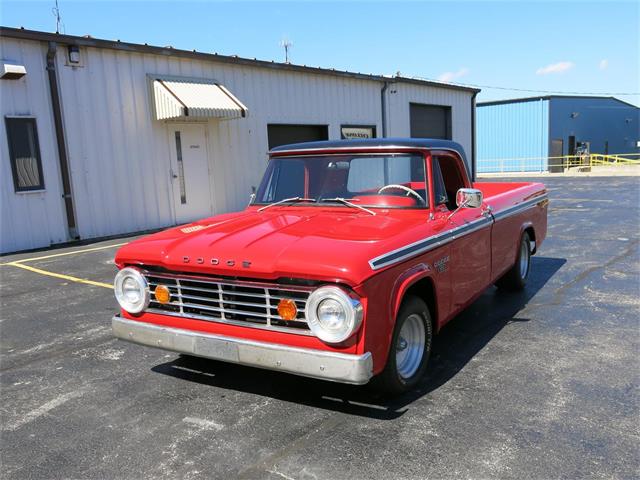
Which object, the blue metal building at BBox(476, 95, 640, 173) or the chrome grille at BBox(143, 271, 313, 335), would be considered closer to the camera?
the chrome grille at BBox(143, 271, 313, 335)

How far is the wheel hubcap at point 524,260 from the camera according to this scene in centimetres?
627

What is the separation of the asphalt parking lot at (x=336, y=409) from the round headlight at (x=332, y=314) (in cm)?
63

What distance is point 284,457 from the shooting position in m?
2.91

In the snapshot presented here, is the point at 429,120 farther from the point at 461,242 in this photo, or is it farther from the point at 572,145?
the point at 572,145

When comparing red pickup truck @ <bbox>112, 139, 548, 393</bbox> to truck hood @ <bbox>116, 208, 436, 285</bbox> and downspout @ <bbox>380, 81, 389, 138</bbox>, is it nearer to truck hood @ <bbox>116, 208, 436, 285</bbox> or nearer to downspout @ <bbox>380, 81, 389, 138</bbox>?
truck hood @ <bbox>116, 208, 436, 285</bbox>

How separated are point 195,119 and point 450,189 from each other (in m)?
9.06

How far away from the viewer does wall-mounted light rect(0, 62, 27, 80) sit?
922 centimetres

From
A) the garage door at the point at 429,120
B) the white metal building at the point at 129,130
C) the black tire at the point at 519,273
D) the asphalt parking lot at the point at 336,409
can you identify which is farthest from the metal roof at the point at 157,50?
the black tire at the point at 519,273

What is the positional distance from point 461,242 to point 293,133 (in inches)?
460

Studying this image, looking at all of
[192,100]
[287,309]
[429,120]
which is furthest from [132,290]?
[429,120]

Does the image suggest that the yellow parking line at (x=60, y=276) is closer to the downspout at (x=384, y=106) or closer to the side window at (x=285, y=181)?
the side window at (x=285, y=181)

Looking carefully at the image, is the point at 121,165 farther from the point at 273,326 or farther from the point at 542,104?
the point at 542,104

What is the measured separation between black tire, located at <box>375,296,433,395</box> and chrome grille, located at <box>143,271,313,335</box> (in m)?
0.60

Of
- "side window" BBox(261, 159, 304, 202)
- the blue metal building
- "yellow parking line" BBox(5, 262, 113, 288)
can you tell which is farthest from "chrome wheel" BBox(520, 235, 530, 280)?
the blue metal building
